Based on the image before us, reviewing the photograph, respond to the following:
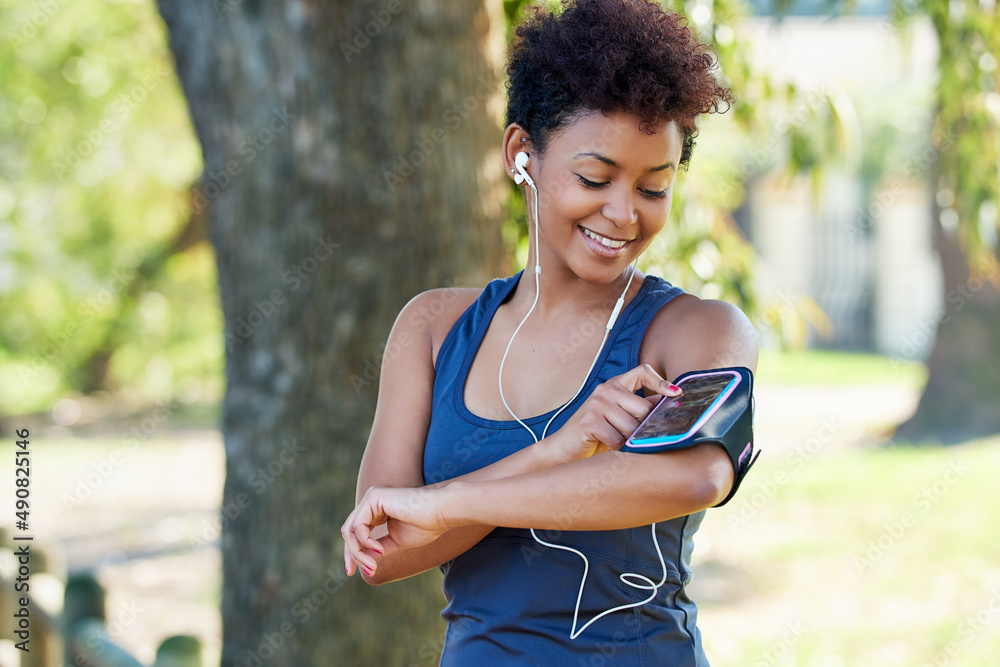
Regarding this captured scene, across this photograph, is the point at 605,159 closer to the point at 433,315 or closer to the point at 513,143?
the point at 513,143

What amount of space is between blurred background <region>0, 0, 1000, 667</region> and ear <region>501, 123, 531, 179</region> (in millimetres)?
404

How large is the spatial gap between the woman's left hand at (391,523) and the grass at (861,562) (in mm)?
3175

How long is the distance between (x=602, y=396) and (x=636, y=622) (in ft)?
1.16

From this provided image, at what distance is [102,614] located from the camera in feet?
10.3

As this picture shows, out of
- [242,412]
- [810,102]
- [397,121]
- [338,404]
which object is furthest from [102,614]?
[810,102]

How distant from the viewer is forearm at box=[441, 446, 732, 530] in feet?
4.25

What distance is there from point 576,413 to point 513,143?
54 centimetres

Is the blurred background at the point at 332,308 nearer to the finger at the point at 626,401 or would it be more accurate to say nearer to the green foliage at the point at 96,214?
the green foliage at the point at 96,214

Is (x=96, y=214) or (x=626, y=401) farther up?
(x=626, y=401)

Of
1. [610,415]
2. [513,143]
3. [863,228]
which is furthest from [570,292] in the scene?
[863,228]

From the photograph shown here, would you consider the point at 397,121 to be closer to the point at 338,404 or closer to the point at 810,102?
the point at 338,404

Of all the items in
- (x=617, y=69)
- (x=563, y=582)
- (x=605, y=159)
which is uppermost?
(x=617, y=69)

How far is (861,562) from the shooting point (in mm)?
5602

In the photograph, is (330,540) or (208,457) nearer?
(330,540)
